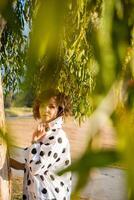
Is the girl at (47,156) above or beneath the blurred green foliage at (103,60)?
beneath

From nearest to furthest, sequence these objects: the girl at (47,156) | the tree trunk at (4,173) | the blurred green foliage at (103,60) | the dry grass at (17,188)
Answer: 1. the blurred green foliage at (103,60)
2. the tree trunk at (4,173)
3. the girl at (47,156)
4. the dry grass at (17,188)

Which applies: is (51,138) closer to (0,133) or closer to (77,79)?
(77,79)

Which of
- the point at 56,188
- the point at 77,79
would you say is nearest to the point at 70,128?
the point at 77,79

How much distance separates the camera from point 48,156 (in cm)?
355

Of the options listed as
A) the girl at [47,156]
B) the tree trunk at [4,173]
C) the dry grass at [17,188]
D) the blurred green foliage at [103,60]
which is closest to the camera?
the blurred green foliage at [103,60]

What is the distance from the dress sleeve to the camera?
3527 millimetres

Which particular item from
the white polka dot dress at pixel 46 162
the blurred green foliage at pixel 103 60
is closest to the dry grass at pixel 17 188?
the white polka dot dress at pixel 46 162

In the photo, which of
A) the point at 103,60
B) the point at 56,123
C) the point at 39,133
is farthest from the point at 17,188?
the point at 103,60

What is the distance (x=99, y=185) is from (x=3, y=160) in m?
6.88

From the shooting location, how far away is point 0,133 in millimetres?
656

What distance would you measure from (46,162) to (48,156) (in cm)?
4

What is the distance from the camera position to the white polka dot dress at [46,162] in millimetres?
3531

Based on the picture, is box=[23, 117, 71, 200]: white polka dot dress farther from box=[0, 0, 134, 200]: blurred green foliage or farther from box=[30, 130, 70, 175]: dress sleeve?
box=[0, 0, 134, 200]: blurred green foliage

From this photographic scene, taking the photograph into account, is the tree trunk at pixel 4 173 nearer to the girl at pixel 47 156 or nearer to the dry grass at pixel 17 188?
the girl at pixel 47 156
